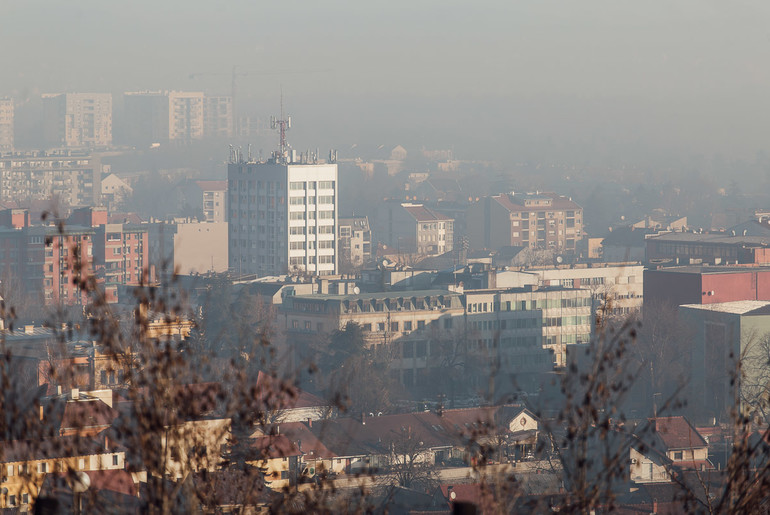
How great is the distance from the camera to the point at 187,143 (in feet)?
224

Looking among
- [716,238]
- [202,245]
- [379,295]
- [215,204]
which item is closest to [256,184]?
[202,245]

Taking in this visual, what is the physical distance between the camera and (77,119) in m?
66.3

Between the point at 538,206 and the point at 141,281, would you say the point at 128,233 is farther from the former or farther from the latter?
the point at 141,281

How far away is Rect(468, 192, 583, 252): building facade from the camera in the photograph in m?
37.1

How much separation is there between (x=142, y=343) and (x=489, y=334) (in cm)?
1676

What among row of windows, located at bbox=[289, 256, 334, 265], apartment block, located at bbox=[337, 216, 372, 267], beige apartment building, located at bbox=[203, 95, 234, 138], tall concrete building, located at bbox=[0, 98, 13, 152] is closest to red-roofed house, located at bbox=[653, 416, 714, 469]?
row of windows, located at bbox=[289, 256, 334, 265]

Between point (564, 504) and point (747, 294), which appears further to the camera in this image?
point (747, 294)

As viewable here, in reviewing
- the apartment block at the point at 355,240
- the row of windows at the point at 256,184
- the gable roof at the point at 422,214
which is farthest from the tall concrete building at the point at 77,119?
the row of windows at the point at 256,184

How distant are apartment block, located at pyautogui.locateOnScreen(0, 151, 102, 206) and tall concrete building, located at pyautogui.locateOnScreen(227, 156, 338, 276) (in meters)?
19.8

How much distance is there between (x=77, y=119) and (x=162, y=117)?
6.09 m

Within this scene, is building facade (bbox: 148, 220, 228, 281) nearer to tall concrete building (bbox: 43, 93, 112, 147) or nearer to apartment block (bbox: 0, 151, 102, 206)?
apartment block (bbox: 0, 151, 102, 206)

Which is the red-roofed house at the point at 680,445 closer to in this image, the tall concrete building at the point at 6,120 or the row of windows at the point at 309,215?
the row of windows at the point at 309,215

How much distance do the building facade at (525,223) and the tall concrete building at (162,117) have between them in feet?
116

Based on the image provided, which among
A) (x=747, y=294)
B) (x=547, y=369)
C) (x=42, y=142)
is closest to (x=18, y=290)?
(x=547, y=369)
